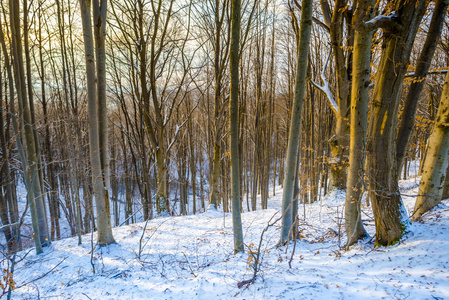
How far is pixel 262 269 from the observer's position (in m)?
3.37

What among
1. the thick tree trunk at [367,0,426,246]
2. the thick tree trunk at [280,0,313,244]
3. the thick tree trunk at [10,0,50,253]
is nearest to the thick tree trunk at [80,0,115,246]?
the thick tree trunk at [10,0,50,253]

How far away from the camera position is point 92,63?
4.95 metres

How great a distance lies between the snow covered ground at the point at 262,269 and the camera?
2.47 m

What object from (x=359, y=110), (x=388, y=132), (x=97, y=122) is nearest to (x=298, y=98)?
(x=359, y=110)

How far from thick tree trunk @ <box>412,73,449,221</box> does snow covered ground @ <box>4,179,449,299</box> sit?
0.20m

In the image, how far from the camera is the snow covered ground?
247cm

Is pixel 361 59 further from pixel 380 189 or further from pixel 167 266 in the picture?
pixel 167 266

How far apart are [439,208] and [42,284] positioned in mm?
7410

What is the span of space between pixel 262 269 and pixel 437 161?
3459 mm

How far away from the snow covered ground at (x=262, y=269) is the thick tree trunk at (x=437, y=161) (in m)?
0.20

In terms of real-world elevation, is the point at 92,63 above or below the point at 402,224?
above

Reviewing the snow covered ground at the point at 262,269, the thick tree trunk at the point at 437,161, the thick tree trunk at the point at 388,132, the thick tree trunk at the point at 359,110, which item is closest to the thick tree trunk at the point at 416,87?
the thick tree trunk at the point at 437,161

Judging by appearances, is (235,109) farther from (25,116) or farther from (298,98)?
(25,116)

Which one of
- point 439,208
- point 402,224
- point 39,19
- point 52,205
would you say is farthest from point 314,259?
point 52,205
